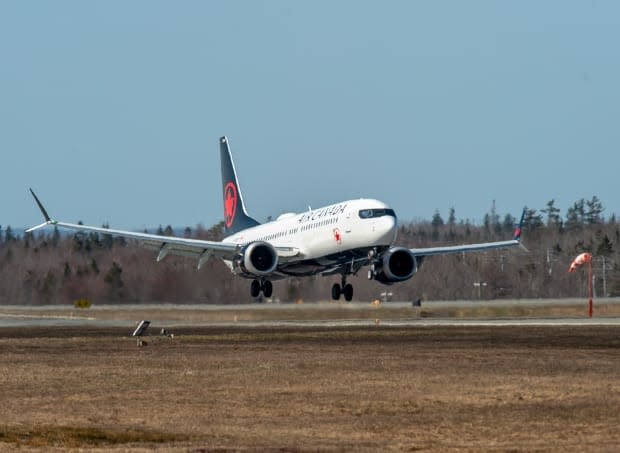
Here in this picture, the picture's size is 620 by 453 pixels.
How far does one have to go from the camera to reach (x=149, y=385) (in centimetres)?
3045

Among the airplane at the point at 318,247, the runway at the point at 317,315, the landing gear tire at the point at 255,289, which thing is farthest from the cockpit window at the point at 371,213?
the landing gear tire at the point at 255,289

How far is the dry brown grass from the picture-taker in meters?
22.0

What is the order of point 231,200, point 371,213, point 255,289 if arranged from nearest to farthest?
point 371,213
point 255,289
point 231,200

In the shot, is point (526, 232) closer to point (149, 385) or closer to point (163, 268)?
point (163, 268)

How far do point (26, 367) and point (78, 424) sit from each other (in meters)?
11.7

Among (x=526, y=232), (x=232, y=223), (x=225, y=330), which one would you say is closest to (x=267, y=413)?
(x=225, y=330)

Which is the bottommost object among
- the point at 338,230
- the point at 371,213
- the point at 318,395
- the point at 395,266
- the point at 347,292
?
the point at 318,395

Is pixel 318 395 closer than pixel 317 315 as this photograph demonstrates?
Yes

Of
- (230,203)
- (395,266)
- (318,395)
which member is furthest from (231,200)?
(318,395)

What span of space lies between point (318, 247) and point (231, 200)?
2355 cm

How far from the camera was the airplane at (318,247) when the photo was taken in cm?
6619

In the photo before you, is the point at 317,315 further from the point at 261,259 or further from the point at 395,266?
the point at 261,259

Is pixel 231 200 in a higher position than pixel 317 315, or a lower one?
higher

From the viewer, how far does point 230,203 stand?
91.8 metres
